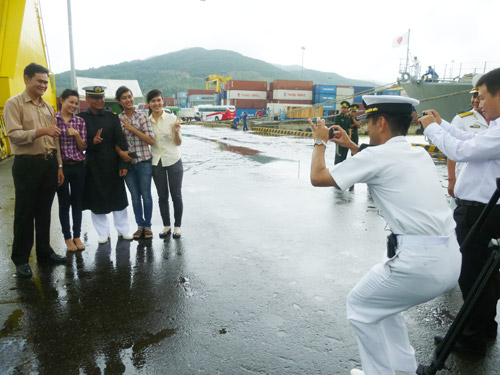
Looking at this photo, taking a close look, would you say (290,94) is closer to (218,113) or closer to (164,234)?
(218,113)

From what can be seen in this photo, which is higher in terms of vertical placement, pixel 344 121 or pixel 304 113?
pixel 344 121

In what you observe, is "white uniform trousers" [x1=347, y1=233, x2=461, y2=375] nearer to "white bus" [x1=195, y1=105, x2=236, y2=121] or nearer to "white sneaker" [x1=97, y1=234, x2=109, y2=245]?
"white sneaker" [x1=97, y1=234, x2=109, y2=245]

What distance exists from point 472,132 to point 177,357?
10.2ft

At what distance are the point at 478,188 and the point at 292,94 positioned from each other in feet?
200

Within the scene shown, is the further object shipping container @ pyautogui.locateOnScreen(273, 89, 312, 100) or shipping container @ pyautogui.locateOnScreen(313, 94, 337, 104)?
shipping container @ pyautogui.locateOnScreen(273, 89, 312, 100)

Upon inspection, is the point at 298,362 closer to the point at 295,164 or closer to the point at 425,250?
the point at 425,250

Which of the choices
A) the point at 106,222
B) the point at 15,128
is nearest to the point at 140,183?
the point at 106,222

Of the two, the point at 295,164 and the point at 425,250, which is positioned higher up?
the point at 425,250

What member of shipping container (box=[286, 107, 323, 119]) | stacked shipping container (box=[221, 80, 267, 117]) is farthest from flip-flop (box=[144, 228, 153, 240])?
stacked shipping container (box=[221, 80, 267, 117])

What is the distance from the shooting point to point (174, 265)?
13.6 ft

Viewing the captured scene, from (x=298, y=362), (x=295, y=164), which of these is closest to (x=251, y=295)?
(x=298, y=362)

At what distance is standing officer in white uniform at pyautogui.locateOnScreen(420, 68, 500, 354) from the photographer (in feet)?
7.61

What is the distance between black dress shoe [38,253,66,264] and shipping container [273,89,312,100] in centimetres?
5985

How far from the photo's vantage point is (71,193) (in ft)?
14.8
